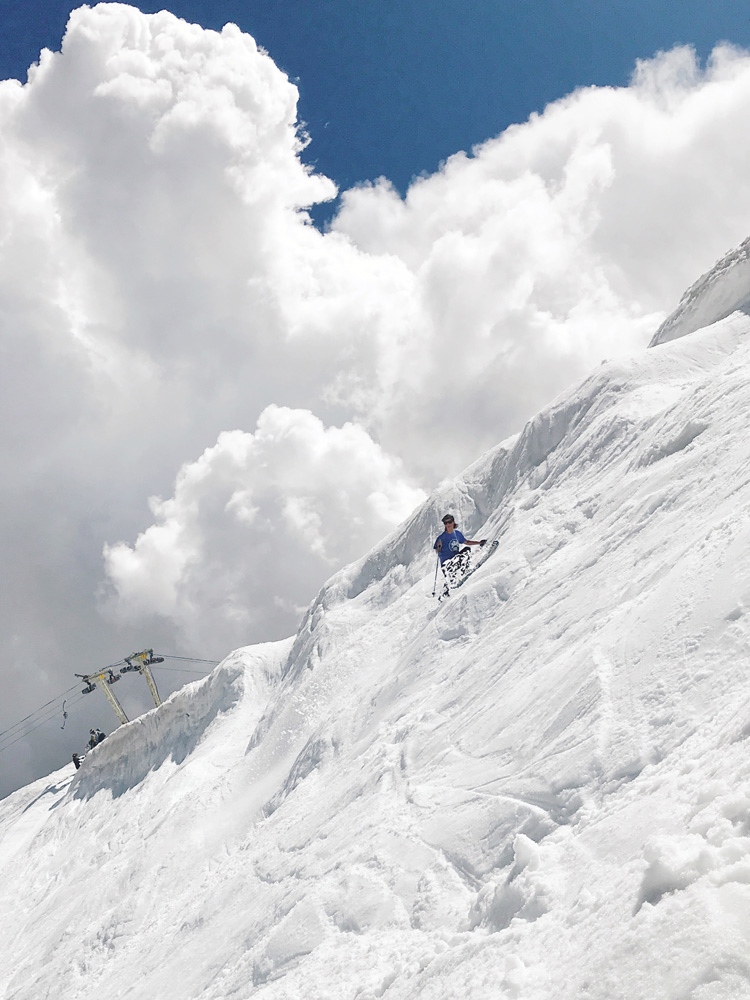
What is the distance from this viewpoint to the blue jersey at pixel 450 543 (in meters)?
20.1

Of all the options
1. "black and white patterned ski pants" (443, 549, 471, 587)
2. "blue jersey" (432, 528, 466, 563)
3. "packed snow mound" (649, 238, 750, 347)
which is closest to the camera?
"blue jersey" (432, 528, 466, 563)

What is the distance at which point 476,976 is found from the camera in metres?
6.16

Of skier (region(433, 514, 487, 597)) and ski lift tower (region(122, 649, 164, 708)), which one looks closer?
skier (region(433, 514, 487, 597))

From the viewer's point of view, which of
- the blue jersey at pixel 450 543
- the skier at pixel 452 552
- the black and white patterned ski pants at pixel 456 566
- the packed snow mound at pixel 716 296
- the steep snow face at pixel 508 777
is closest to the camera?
the steep snow face at pixel 508 777

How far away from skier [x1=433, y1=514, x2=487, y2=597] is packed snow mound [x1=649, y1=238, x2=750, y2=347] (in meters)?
12.7

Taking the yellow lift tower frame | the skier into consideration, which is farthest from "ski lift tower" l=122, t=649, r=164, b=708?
the skier

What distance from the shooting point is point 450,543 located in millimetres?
20141

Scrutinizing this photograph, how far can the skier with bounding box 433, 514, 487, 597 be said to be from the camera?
65.1 ft

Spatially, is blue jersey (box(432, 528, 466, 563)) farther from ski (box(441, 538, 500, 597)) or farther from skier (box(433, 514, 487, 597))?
ski (box(441, 538, 500, 597))

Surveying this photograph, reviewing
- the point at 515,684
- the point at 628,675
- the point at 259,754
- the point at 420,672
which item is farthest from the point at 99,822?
the point at 628,675

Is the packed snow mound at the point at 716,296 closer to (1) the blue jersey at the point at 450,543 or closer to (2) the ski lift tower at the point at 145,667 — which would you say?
(1) the blue jersey at the point at 450,543

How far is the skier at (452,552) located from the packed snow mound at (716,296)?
41.7 feet

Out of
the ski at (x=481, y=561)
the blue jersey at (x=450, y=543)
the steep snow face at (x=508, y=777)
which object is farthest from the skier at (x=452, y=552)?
the steep snow face at (x=508, y=777)

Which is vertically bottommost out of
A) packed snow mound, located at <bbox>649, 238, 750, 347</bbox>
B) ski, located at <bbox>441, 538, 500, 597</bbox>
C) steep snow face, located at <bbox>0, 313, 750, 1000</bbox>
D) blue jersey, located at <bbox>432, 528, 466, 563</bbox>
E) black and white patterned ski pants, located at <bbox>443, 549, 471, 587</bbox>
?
Answer: steep snow face, located at <bbox>0, 313, 750, 1000</bbox>
